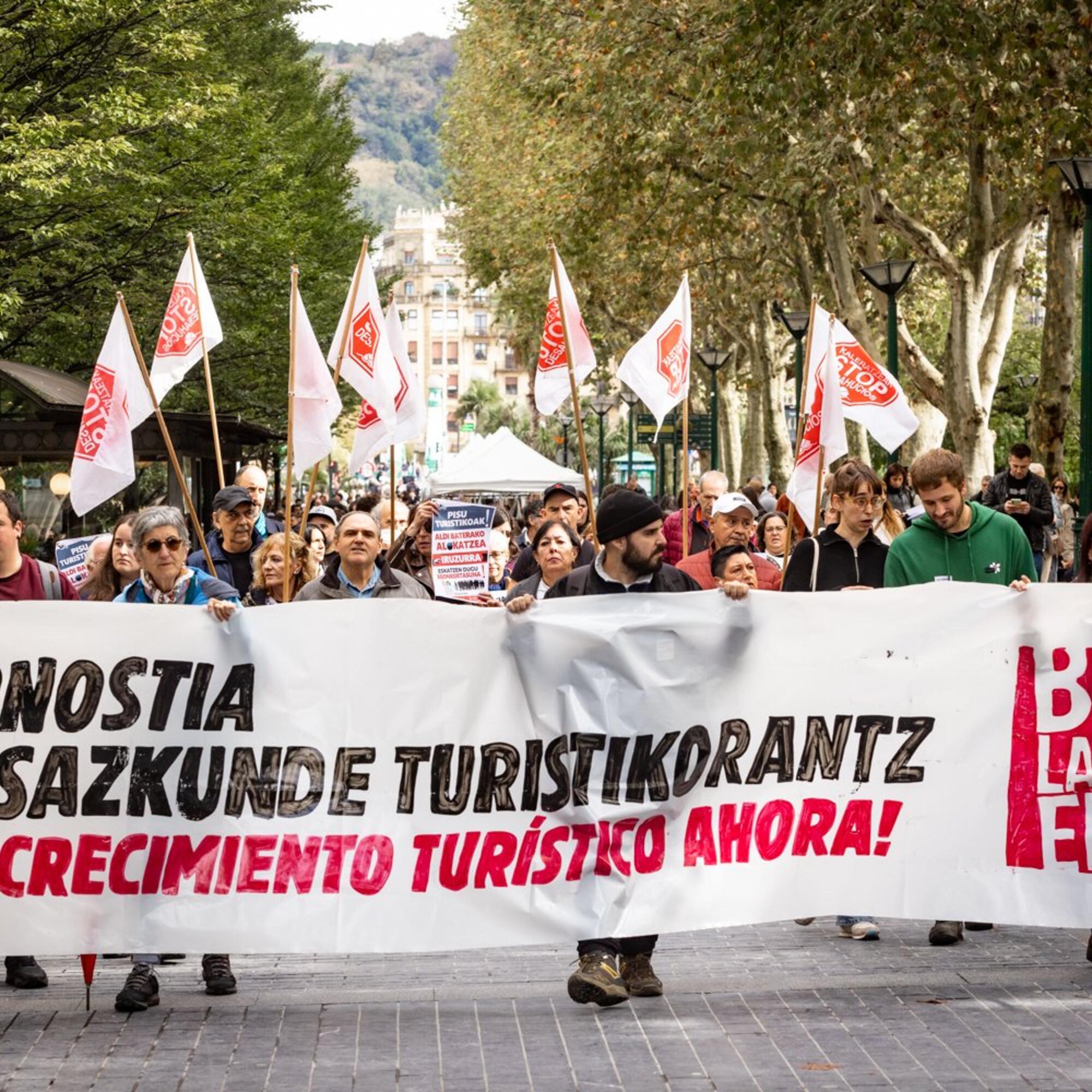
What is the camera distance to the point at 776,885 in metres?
6.93

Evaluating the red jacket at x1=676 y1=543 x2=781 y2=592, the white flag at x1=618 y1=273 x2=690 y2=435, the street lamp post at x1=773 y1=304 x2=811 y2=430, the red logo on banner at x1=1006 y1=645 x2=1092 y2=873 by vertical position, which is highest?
the street lamp post at x1=773 y1=304 x2=811 y2=430

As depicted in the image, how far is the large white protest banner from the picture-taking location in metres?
6.79

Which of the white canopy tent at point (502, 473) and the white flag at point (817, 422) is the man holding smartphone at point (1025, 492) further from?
the white canopy tent at point (502, 473)

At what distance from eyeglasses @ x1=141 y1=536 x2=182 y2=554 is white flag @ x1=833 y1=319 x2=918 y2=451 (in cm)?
401

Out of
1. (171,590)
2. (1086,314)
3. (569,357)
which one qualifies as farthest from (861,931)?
(1086,314)

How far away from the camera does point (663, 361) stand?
11.2 meters

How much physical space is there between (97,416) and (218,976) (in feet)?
10.8

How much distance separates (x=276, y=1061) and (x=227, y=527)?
17.8 ft

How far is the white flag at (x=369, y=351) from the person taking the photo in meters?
10.3

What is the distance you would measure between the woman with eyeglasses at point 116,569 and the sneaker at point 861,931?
3.12 m

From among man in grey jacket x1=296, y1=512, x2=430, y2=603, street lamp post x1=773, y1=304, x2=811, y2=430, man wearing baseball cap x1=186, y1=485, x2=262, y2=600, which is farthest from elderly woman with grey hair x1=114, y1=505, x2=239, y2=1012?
street lamp post x1=773, y1=304, x2=811, y2=430

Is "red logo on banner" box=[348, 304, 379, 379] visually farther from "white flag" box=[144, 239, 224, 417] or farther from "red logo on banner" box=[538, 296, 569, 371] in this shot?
"red logo on banner" box=[538, 296, 569, 371]

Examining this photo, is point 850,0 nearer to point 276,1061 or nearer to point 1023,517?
point 1023,517

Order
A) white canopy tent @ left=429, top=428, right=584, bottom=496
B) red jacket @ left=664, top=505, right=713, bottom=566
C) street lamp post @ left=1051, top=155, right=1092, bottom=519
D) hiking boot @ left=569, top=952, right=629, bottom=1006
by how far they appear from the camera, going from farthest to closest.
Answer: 1. white canopy tent @ left=429, top=428, right=584, bottom=496
2. street lamp post @ left=1051, top=155, right=1092, bottom=519
3. red jacket @ left=664, top=505, right=713, bottom=566
4. hiking boot @ left=569, top=952, right=629, bottom=1006
